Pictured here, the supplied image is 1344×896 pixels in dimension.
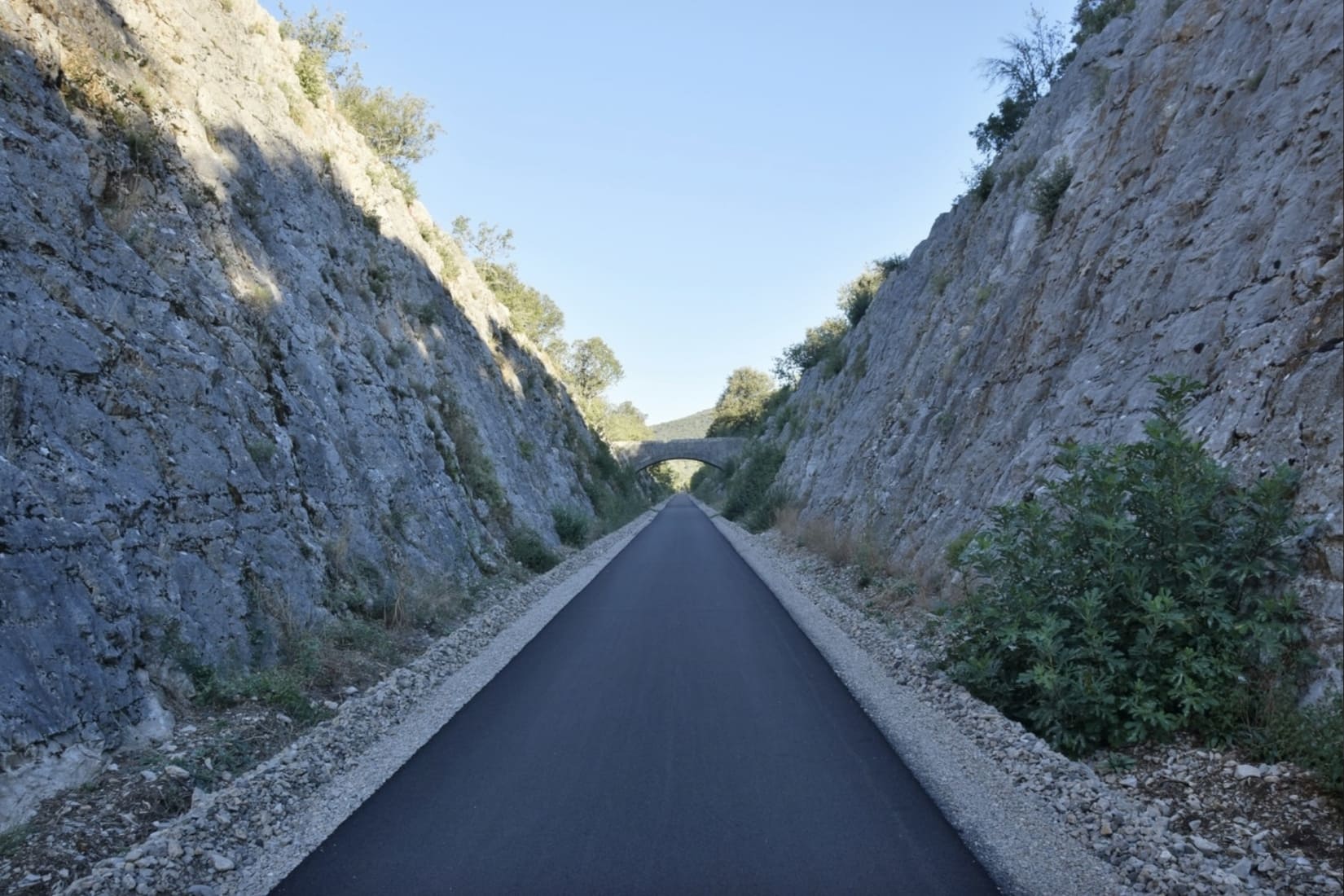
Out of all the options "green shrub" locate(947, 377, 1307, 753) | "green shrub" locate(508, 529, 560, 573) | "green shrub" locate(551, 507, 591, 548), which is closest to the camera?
"green shrub" locate(947, 377, 1307, 753)

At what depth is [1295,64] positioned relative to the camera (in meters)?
8.48

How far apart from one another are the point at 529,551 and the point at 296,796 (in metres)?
12.4

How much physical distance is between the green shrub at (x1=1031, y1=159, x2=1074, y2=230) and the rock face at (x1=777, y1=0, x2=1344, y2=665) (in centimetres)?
20

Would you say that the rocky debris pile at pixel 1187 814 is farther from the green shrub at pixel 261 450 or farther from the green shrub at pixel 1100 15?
the green shrub at pixel 1100 15

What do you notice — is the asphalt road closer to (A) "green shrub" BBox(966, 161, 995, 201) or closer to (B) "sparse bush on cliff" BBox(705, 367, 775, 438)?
(A) "green shrub" BBox(966, 161, 995, 201)

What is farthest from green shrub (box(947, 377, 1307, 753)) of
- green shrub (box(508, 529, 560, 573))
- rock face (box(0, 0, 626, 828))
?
green shrub (box(508, 529, 560, 573))

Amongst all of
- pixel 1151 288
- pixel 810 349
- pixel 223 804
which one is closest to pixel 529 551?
pixel 1151 288

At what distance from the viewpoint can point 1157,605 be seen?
5344 mm

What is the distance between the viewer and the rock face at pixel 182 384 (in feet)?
19.1

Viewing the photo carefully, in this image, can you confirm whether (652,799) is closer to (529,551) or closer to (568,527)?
(529,551)

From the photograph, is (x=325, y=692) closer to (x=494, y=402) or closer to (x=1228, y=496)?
(x=1228, y=496)

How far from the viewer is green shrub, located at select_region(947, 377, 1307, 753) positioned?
530 centimetres

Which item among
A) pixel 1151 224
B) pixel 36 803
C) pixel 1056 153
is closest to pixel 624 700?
pixel 36 803

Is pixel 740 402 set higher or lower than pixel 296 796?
higher
